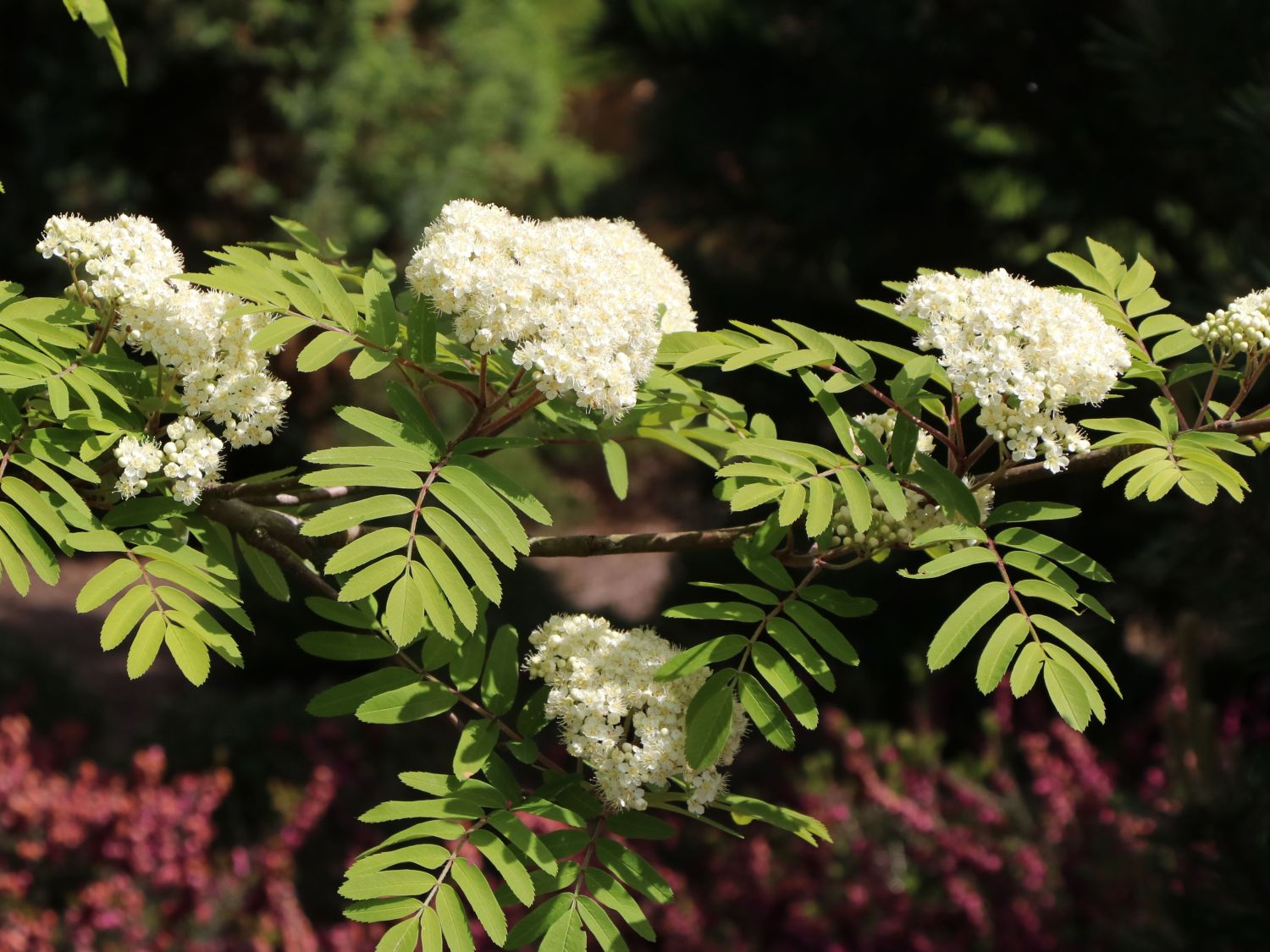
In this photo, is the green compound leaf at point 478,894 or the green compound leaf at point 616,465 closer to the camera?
the green compound leaf at point 478,894

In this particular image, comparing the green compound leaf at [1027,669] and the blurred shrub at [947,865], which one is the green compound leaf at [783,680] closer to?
the green compound leaf at [1027,669]

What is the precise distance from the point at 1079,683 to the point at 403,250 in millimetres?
9243

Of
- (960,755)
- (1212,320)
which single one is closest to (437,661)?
(1212,320)

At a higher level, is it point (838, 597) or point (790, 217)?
point (838, 597)

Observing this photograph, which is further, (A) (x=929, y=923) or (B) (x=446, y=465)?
(A) (x=929, y=923)

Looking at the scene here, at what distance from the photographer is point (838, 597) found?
61.0 inches

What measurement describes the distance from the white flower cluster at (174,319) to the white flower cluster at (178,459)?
1.7 inches

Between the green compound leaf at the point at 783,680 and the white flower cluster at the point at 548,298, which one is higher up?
the white flower cluster at the point at 548,298

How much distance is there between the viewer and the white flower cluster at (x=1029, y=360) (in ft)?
4.71

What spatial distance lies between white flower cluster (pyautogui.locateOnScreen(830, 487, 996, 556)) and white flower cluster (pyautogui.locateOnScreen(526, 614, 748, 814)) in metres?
0.25

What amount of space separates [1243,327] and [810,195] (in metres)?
4.37

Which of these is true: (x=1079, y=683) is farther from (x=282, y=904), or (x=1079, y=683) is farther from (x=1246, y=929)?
(x=282, y=904)

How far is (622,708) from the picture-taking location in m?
1.50

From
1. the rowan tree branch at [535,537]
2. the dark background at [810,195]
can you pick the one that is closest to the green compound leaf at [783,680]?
the rowan tree branch at [535,537]
